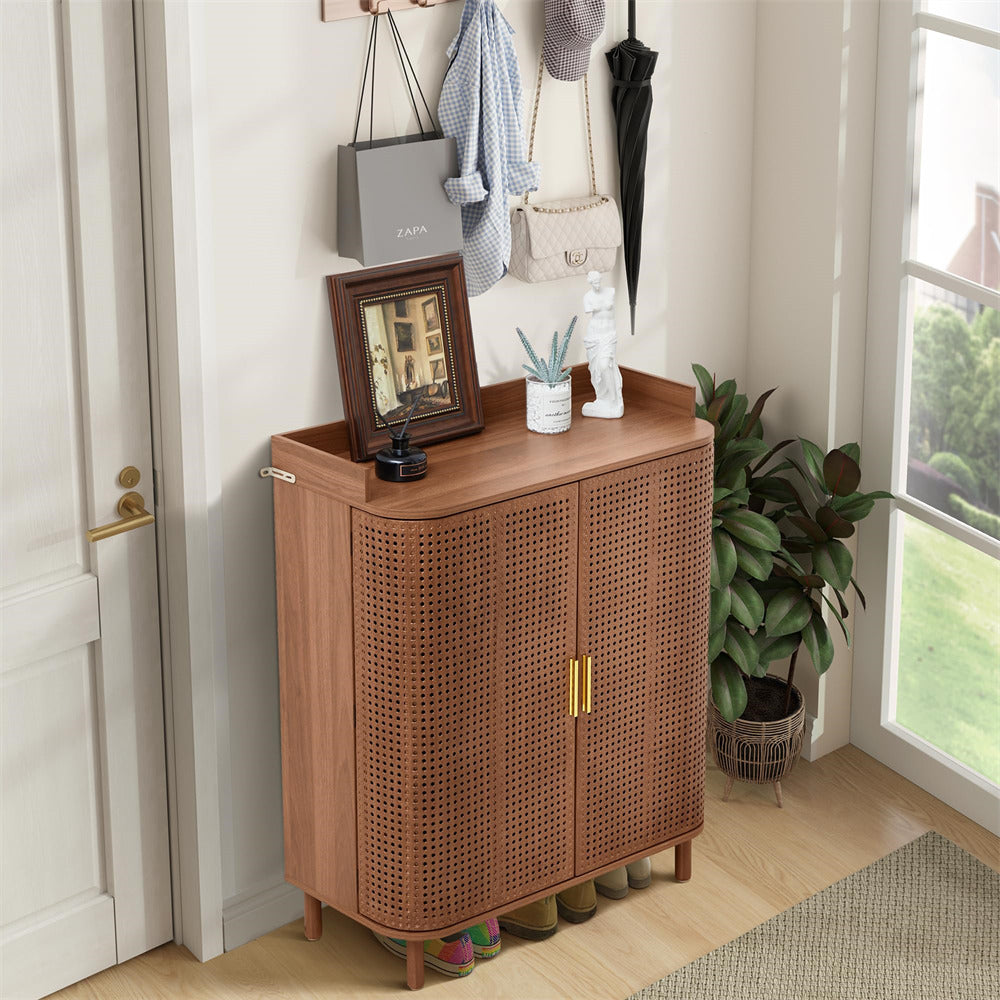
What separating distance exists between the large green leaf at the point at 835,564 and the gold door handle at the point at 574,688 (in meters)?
0.73

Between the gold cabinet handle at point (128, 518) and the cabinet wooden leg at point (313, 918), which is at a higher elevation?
the gold cabinet handle at point (128, 518)

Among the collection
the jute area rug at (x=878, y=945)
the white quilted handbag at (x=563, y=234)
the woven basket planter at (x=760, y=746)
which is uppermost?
the white quilted handbag at (x=563, y=234)

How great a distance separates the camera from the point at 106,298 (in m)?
2.56

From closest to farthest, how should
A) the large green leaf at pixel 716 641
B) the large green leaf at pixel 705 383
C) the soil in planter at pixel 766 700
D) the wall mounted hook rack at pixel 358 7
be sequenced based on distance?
1. the wall mounted hook rack at pixel 358 7
2. the large green leaf at pixel 716 641
3. the large green leaf at pixel 705 383
4. the soil in planter at pixel 766 700

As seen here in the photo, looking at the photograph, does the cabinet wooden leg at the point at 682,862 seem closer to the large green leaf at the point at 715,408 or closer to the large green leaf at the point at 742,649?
the large green leaf at the point at 742,649

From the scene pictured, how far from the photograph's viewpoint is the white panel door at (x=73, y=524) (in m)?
2.44

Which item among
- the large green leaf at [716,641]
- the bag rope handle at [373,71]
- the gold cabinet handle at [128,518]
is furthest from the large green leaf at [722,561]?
the gold cabinet handle at [128,518]

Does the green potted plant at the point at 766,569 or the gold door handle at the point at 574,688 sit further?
the green potted plant at the point at 766,569

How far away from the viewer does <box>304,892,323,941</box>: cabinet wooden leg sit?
2.98 m

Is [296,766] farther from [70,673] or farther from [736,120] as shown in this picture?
[736,120]

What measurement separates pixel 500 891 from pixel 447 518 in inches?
31.5

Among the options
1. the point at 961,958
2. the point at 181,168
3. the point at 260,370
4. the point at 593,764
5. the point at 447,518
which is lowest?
the point at 961,958

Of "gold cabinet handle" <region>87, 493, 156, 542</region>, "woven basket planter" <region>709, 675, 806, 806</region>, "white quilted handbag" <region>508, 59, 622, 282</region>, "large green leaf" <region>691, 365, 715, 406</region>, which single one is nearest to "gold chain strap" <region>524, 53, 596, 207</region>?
"white quilted handbag" <region>508, 59, 622, 282</region>

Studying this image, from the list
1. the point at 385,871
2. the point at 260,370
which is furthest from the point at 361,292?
the point at 385,871
